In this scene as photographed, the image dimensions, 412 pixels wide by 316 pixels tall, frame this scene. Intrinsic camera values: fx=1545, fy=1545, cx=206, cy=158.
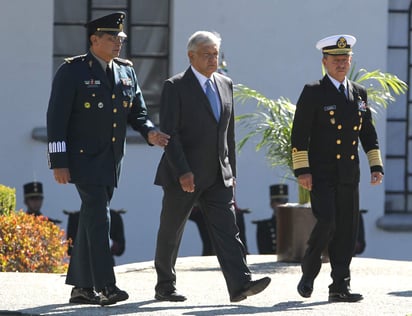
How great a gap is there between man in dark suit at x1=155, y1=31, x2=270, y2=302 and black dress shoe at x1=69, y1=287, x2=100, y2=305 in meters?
0.62

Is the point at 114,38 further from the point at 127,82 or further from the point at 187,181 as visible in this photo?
the point at 187,181

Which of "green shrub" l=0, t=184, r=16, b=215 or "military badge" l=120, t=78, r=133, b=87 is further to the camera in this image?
"green shrub" l=0, t=184, r=16, b=215

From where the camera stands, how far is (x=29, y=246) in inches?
471

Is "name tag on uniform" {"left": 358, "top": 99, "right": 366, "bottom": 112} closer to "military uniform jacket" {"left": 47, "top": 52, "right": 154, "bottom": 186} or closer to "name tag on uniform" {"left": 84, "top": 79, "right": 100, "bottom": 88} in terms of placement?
"military uniform jacket" {"left": 47, "top": 52, "right": 154, "bottom": 186}

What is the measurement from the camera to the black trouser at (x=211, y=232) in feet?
29.8

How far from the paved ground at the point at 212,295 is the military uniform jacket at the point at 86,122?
0.78 meters

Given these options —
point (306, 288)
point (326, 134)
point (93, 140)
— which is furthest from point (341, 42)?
point (93, 140)

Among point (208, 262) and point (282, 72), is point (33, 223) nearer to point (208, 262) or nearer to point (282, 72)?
point (208, 262)

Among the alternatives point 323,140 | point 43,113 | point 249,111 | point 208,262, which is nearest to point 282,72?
point 249,111

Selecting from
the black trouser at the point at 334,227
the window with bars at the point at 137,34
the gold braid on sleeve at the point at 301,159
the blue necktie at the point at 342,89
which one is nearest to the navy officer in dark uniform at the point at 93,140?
the gold braid on sleeve at the point at 301,159

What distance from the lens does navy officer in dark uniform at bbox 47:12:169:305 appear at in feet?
29.5

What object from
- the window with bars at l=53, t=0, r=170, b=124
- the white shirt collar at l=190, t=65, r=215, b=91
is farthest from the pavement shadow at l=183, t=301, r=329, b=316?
the window with bars at l=53, t=0, r=170, b=124

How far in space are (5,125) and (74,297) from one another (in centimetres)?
747

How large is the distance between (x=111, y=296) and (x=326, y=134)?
1.69 meters
